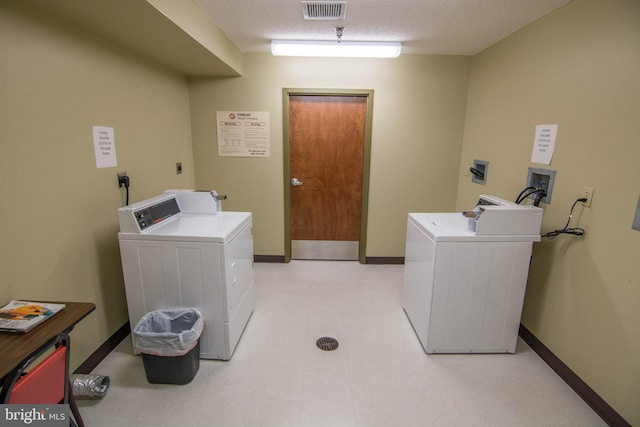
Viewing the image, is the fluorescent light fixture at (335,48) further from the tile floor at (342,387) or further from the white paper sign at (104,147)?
the tile floor at (342,387)

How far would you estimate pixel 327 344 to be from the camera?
241cm

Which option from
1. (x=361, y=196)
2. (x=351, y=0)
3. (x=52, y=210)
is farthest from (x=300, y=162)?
(x=52, y=210)

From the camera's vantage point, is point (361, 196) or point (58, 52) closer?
point (58, 52)

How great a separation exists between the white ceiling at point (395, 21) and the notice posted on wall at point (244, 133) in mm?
725

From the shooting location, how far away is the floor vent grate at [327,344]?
2.37 meters

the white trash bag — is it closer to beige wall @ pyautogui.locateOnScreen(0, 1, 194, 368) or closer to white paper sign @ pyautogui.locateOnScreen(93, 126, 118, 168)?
beige wall @ pyautogui.locateOnScreen(0, 1, 194, 368)

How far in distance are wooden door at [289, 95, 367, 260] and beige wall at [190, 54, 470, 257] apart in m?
0.16

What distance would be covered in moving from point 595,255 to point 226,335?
236cm

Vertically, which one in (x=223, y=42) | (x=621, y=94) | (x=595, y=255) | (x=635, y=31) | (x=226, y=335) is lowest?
(x=226, y=335)

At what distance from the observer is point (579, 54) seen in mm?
2010

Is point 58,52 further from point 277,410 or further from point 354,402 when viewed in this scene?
point 354,402

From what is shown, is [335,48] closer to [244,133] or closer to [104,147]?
[244,133]

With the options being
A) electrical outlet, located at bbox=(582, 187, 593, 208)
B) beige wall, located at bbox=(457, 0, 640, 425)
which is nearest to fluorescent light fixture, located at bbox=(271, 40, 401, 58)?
beige wall, located at bbox=(457, 0, 640, 425)

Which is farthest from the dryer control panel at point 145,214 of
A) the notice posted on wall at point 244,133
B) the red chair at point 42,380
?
the notice posted on wall at point 244,133
